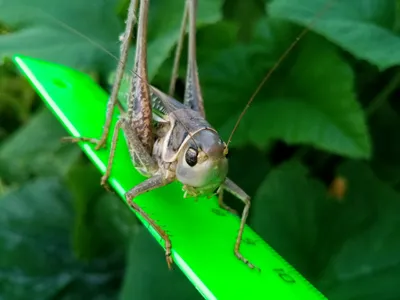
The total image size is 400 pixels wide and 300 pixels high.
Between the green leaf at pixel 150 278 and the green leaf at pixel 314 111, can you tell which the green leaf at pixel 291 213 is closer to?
the green leaf at pixel 314 111

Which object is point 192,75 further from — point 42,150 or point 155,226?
point 42,150

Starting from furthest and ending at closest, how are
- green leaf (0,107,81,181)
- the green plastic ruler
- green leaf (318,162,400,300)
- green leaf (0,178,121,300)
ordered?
1. green leaf (0,107,81,181)
2. green leaf (0,178,121,300)
3. green leaf (318,162,400,300)
4. the green plastic ruler

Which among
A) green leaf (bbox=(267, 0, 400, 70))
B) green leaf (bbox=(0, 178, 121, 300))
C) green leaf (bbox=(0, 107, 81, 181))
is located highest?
green leaf (bbox=(267, 0, 400, 70))

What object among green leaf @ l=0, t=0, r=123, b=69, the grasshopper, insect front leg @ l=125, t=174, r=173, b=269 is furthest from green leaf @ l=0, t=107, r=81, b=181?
insect front leg @ l=125, t=174, r=173, b=269

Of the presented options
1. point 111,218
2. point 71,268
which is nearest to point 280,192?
point 111,218

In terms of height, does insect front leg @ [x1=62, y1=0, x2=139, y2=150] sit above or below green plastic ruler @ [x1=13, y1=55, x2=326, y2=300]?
above

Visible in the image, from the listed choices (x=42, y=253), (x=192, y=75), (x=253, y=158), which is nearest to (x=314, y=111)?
(x=253, y=158)

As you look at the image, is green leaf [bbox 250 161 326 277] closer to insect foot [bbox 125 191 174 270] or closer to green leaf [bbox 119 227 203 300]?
green leaf [bbox 119 227 203 300]

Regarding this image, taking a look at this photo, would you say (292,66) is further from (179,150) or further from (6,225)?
(6,225)
